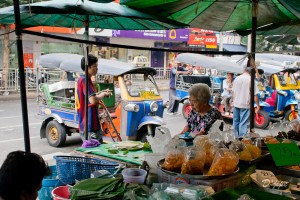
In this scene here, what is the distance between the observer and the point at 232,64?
34.4ft

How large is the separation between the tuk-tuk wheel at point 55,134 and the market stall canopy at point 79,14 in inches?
100

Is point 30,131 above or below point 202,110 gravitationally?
below

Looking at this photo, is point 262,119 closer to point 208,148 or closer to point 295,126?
point 295,126

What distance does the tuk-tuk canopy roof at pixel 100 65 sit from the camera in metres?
6.82

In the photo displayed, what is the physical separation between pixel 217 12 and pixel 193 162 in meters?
3.27

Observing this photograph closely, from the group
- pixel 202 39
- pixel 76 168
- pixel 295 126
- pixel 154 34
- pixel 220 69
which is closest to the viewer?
pixel 76 168

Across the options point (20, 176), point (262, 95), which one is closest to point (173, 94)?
point (262, 95)

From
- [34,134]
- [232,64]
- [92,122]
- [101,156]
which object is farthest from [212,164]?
[232,64]

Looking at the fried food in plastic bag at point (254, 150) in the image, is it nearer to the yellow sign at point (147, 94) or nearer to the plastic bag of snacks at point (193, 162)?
the plastic bag of snacks at point (193, 162)

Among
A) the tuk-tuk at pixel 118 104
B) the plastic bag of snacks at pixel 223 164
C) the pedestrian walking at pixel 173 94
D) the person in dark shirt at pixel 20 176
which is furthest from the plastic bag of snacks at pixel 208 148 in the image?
the pedestrian walking at pixel 173 94

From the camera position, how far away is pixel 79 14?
3.65 meters

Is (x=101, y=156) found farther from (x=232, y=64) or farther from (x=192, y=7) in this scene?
(x=232, y=64)

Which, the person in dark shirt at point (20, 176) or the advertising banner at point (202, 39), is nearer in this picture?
the person in dark shirt at point (20, 176)

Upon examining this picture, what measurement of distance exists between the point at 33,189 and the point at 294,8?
232 centimetres
